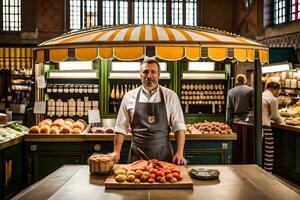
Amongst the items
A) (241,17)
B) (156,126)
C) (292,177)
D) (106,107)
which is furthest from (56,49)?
(241,17)

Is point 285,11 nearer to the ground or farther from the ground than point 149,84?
farther from the ground

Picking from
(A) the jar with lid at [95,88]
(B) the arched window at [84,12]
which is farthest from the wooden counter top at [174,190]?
(B) the arched window at [84,12]

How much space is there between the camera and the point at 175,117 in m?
5.21

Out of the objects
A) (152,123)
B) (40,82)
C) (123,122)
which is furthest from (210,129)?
(40,82)

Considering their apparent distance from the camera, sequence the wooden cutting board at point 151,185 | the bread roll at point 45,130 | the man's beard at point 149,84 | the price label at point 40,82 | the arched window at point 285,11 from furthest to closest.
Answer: the arched window at point 285,11 → the price label at point 40,82 → the bread roll at point 45,130 → the man's beard at point 149,84 → the wooden cutting board at point 151,185

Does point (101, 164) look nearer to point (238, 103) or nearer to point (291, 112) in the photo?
point (238, 103)

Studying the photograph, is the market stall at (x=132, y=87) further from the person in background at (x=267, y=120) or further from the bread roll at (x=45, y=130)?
the person in background at (x=267, y=120)

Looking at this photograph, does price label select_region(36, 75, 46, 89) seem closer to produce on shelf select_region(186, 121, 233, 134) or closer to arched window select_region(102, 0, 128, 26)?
produce on shelf select_region(186, 121, 233, 134)

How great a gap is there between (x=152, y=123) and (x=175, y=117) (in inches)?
10.4

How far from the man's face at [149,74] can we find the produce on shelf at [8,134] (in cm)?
275

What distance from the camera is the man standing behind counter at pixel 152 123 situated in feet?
16.9

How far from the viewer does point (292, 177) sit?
30.0 feet

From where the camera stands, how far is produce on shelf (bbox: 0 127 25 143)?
684 centimetres

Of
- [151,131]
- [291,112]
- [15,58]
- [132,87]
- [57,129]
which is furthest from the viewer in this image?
[15,58]
